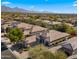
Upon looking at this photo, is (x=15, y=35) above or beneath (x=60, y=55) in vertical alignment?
above

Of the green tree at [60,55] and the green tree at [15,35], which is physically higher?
the green tree at [15,35]

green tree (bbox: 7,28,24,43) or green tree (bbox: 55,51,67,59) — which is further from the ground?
green tree (bbox: 7,28,24,43)

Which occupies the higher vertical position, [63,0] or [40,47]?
[63,0]

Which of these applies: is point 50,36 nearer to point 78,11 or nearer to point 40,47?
point 40,47

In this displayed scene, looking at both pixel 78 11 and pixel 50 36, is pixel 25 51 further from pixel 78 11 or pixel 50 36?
pixel 78 11

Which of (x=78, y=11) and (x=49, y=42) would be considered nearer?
(x=78, y=11)

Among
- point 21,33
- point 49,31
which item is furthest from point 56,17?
point 21,33

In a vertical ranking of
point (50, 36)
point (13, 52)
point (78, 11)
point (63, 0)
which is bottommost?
point (13, 52)
